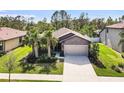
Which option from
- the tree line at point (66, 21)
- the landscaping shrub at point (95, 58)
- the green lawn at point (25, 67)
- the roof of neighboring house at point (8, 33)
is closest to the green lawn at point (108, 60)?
the landscaping shrub at point (95, 58)

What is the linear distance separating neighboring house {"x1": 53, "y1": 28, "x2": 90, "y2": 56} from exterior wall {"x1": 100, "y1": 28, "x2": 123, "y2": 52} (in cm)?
183

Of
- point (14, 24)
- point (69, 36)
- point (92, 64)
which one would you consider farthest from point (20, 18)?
point (69, 36)

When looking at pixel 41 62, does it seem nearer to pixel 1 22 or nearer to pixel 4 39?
pixel 4 39

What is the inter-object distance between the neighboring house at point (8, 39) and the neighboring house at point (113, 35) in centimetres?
255

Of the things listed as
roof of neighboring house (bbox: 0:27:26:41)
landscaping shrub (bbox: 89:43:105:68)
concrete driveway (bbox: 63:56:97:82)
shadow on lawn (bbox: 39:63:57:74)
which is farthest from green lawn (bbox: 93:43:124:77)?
roof of neighboring house (bbox: 0:27:26:41)

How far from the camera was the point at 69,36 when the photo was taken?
1205 centimetres

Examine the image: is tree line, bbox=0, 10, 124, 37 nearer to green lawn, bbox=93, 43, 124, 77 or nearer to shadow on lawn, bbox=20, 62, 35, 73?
green lawn, bbox=93, 43, 124, 77

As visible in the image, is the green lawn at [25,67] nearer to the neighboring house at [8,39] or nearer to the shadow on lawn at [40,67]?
the shadow on lawn at [40,67]

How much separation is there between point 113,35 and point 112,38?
0.14 meters

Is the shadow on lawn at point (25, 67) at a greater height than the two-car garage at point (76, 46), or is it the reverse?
the two-car garage at point (76, 46)

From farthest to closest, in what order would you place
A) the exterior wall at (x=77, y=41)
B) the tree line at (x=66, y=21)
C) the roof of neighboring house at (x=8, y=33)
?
the exterior wall at (x=77, y=41)
the roof of neighboring house at (x=8, y=33)
the tree line at (x=66, y=21)

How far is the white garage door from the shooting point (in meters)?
10.2

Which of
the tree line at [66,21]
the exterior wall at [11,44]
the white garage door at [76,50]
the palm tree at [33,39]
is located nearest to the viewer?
the tree line at [66,21]

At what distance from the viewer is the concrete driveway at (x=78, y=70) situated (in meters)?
7.84
